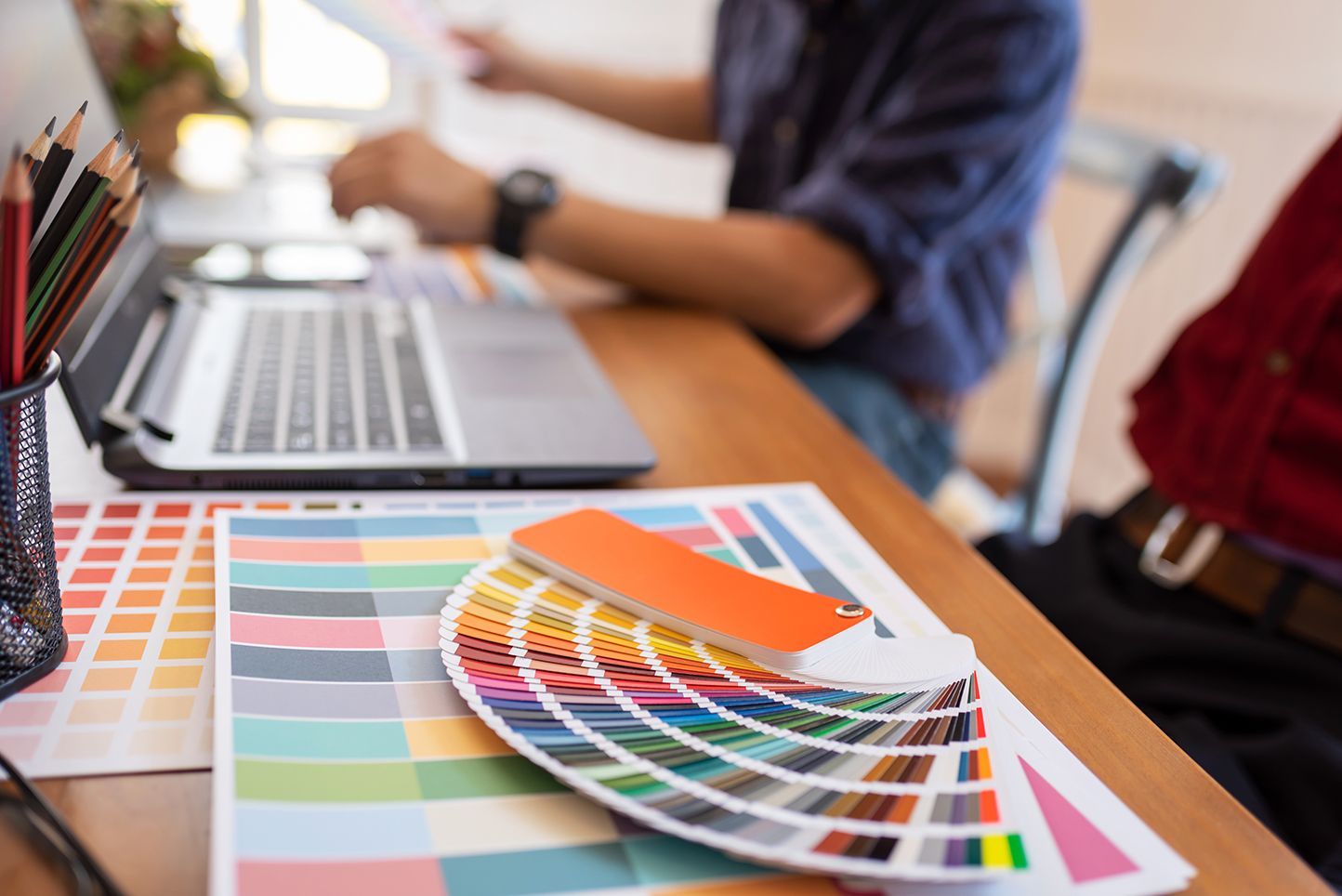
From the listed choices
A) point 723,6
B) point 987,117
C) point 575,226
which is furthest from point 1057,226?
point 575,226

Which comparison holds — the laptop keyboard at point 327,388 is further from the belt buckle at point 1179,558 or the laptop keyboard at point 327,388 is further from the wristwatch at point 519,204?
the belt buckle at point 1179,558

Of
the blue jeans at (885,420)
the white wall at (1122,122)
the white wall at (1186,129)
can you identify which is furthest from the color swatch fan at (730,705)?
the white wall at (1186,129)

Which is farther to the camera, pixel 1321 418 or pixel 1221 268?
pixel 1221 268

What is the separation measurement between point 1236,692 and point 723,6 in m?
1.04

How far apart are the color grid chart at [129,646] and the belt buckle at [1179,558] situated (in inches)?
20.3

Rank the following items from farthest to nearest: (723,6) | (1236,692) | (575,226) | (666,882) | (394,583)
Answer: (723,6) < (575,226) < (1236,692) < (394,583) < (666,882)

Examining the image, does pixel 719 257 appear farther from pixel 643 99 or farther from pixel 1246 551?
pixel 643 99

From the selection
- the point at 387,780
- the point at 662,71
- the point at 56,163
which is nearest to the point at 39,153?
the point at 56,163

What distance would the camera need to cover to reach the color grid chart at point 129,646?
13.5 inches

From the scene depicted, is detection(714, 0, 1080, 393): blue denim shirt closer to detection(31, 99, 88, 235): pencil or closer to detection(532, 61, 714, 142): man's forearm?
detection(532, 61, 714, 142): man's forearm

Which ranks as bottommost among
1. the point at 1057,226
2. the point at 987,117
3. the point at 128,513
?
the point at 1057,226

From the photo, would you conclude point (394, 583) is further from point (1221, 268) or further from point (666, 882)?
point (1221, 268)

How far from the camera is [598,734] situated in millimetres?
334

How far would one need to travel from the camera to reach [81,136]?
61 cm
